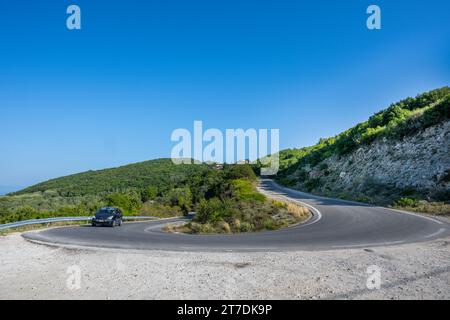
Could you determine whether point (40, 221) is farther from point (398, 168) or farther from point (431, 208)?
point (398, 168)

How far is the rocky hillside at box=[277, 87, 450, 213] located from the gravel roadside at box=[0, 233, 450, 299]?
14051mm

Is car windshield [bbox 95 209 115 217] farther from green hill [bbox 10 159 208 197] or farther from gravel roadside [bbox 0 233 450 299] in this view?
green hill [bbox 10 159 208 197]

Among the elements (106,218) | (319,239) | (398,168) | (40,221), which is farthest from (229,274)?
(398,168)

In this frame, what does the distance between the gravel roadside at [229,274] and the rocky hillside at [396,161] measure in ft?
46.1

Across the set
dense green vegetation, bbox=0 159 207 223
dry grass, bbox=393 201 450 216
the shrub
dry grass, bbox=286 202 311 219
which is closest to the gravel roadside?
dry grass, bbox=286 202 311 219

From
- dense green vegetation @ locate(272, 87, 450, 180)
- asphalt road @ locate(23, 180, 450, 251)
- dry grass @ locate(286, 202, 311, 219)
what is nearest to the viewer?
asphalt road @ locate(23, 180, 450, 251)

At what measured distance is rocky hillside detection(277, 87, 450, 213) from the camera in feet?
85.1

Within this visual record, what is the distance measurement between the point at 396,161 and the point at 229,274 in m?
30.5

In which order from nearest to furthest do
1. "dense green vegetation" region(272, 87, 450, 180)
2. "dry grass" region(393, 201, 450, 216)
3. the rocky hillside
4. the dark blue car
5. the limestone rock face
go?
"dry grass" region(393, 201, 450, 216), the dark blue car, the rocky hillside, the limestone rock face, "dense green vegetation" region(272, 87, 450, 180)

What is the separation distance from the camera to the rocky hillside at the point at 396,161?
85.1 ft

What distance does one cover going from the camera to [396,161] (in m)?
32.7
